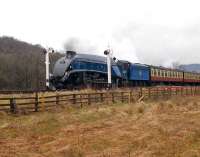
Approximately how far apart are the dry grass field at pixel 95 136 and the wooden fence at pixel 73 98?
38.4 inches

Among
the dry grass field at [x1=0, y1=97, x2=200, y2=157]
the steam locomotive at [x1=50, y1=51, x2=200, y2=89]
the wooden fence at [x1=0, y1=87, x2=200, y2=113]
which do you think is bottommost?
the dry grass field at [x1=0, y1=97, x2=200, y2=157]

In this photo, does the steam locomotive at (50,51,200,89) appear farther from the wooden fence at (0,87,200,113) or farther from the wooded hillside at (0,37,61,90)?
the wooded hillside at (0,37,61,90)

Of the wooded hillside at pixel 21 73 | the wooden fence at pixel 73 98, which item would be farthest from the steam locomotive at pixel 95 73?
the wooded hillside at pixel 21 73

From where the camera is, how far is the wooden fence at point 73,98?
872 inches

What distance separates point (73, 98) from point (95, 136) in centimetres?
1160

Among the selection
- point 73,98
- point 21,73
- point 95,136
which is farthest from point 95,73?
point 21,73

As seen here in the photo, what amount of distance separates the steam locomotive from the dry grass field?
56.6 ft

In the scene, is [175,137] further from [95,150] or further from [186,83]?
[186,83]

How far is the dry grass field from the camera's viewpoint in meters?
12.6

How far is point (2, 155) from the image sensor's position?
12352 mm

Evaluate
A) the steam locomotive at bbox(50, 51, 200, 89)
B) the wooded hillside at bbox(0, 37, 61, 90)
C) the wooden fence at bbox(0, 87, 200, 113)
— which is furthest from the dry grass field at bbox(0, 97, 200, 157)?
the wooded hillside at bbox(0, 37, 61, 90)

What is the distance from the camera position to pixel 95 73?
42.9 meters

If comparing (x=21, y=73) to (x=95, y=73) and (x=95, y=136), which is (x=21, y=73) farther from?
(x=95, y=136)

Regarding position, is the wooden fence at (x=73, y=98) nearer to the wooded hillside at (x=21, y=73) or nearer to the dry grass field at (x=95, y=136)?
the dry grass field at (x=95, y=136)
